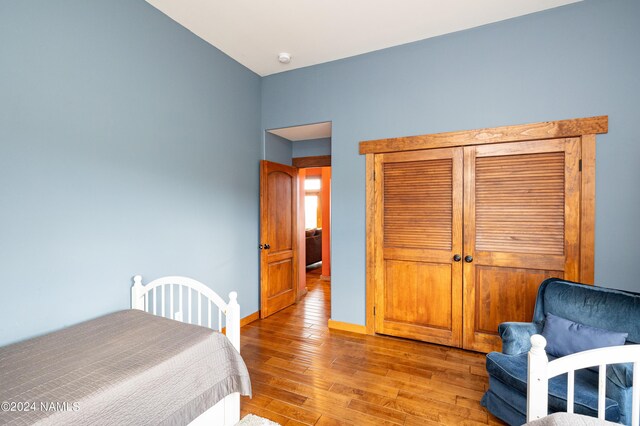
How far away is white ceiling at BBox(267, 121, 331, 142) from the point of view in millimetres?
3727

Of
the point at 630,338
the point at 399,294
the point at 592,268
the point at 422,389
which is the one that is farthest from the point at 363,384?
the point at 592,268

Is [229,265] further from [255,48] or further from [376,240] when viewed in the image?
[255,48]

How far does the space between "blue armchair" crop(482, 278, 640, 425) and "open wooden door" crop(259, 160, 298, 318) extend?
2573 millimetres

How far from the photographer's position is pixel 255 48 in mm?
3189

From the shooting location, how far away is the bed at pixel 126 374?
1154 mm

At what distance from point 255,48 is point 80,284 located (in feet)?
8.87

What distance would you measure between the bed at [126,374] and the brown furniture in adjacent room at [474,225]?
1911 millimetres

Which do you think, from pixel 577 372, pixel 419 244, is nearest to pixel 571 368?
pixel 577 372

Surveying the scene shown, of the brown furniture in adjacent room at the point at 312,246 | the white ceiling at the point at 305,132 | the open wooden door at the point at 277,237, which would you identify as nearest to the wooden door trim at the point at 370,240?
the white ceiling at the point at 305,132

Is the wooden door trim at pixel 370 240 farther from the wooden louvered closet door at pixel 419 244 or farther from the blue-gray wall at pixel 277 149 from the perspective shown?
the blue-gray wall at pixel 277 149

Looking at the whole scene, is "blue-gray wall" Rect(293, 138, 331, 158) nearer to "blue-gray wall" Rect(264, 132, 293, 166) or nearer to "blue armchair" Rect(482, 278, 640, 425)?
"blue-gray wall" Rect(264, 132, 293, 166)

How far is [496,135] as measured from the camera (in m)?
2.76

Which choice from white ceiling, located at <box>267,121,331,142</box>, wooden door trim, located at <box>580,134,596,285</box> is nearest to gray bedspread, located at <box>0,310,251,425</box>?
white ceiling, located at <box>267,121,331,142</box>

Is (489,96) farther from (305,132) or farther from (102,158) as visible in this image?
(102,158)
